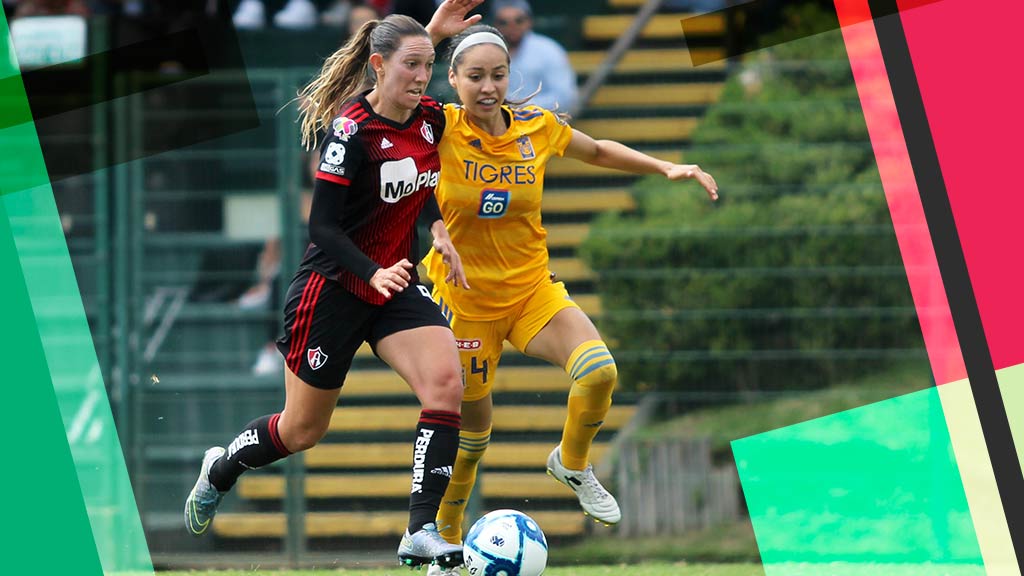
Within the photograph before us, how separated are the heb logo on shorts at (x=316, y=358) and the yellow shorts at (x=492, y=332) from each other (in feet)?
2.49

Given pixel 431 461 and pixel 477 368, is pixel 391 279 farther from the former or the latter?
pixel 477 368

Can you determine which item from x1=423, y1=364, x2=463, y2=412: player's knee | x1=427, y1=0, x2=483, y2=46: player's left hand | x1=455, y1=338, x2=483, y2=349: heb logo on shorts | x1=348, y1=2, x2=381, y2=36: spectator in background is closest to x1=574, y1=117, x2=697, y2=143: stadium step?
x1=348, y1=2, x2=381, y2=36: spectator in background

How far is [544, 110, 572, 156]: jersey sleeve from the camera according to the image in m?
5.88

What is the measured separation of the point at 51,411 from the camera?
905cm

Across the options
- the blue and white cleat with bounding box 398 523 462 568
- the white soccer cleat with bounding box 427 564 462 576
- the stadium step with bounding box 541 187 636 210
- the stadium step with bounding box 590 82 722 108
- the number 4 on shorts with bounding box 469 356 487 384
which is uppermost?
the stadium step with bounding box 590 82 722 108

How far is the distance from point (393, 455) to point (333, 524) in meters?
0.61

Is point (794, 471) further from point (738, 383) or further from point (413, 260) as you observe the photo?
point (413, 260)

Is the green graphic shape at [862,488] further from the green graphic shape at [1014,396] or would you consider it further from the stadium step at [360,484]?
the stadium step at [360,484]

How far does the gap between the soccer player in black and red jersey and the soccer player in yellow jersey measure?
0.23m

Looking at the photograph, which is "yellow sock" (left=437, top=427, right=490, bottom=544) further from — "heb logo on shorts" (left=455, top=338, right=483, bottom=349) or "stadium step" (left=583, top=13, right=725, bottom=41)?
"stadium step" (left=583, top=13, right=725, bottom=41)

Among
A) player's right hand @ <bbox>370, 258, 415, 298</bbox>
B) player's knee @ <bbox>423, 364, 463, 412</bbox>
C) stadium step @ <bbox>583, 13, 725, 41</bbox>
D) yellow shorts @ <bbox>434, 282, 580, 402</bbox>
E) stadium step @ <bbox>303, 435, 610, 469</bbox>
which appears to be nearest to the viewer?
player's right hand @ <bbox>370, 258, 415, 298</bbox>

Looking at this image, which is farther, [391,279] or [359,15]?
[359,15]

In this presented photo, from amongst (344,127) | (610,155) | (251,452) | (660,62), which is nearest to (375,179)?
(344,127)

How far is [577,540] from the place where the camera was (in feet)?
28.7
